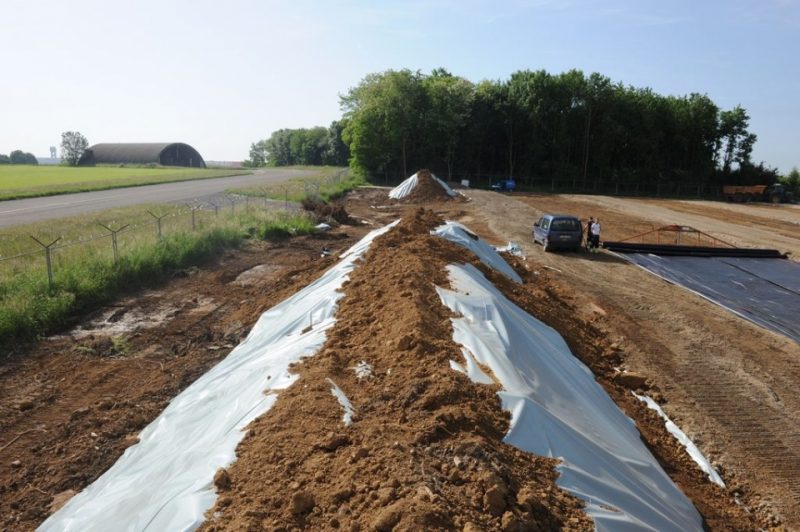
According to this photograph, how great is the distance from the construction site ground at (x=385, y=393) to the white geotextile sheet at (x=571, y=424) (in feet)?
0.98

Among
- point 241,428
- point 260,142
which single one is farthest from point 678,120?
point 260,142

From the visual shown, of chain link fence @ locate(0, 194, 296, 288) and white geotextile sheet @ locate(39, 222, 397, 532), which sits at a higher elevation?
chain link fence @ locate(0, 194, 296, 288)

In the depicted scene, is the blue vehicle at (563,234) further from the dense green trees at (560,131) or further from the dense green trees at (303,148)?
the dense green trees at (303,148)

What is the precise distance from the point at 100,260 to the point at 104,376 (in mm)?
6097

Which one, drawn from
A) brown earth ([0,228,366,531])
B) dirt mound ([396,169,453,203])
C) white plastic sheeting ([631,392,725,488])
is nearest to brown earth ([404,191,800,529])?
white plastic sheeting ([631,392,725,488])

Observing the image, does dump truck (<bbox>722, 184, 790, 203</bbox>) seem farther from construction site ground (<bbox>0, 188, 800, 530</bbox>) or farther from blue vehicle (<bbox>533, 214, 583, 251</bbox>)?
construction site ground (<bbox>0, 188, 800, 530</bbox>)

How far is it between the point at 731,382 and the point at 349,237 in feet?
54.7

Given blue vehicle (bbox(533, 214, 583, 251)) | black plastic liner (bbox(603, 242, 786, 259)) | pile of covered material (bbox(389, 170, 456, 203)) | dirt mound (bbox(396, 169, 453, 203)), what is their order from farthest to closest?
pile of covered material (bbox(389, 170, 456, 203)) < dirt mound (bbox(396, 169, 453, 203)) < blue vehicle (bbox(533, 214, 583, 251)) < black plastic liner (bbox(603, 242, 786, 259))

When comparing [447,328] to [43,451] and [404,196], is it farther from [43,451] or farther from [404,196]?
[404,196]

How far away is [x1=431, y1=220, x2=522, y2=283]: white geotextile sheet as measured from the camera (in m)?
14.5

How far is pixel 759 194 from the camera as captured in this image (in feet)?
165

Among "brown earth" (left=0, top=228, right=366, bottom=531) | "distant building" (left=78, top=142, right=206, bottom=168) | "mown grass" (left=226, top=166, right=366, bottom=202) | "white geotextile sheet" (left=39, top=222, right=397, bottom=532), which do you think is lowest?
"brown earth" (left=0, top=228, right=366, bottom=531)

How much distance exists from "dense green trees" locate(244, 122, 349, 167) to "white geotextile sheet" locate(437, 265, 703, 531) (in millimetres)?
88753

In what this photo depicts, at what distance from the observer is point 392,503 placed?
397cm
